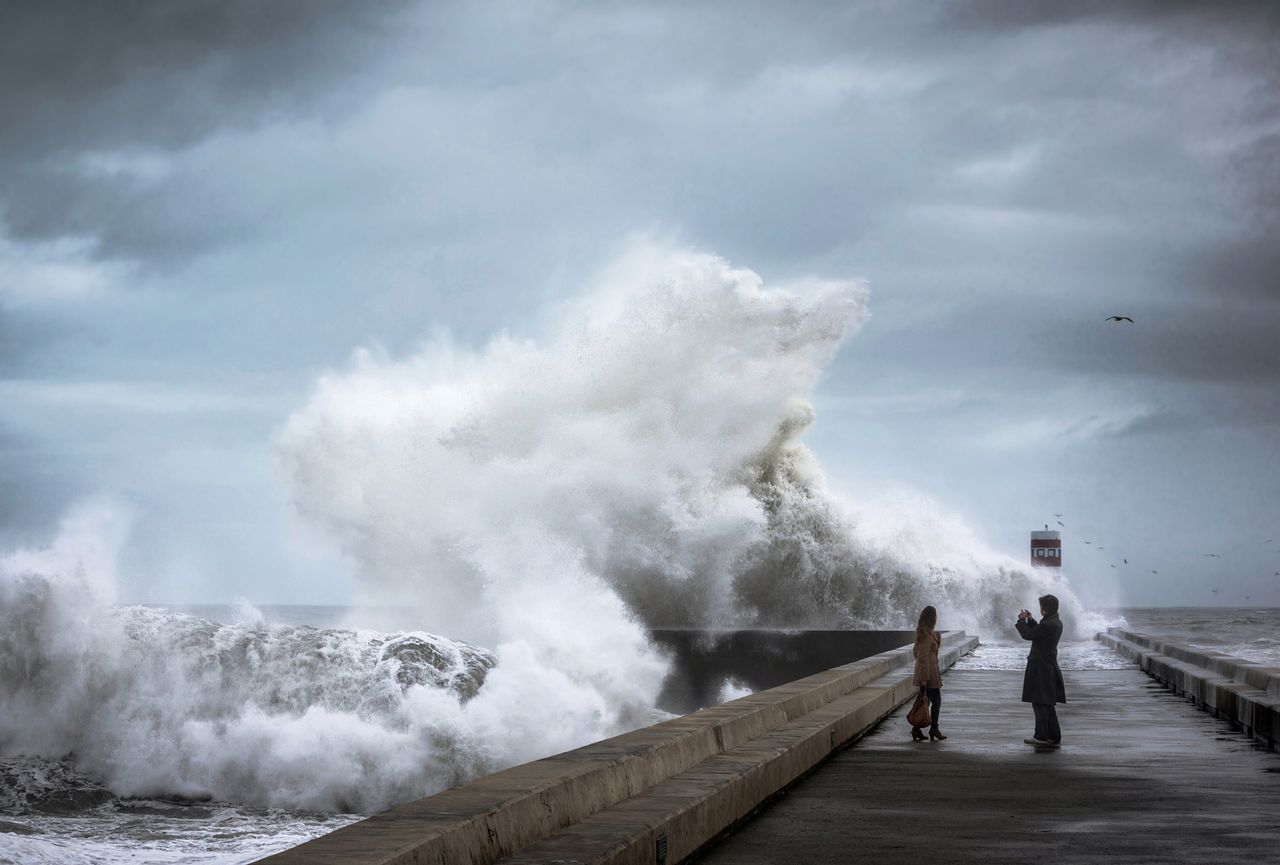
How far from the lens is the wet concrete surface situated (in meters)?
6.73

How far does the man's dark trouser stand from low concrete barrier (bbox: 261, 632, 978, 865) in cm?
211

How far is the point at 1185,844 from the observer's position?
6883mm

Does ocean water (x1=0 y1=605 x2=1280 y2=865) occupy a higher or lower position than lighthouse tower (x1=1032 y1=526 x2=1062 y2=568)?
lower

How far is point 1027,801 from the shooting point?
27.8 ft

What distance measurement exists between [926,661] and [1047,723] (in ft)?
3.74

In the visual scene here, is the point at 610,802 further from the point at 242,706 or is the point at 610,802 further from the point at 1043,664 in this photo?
the point at 242,706

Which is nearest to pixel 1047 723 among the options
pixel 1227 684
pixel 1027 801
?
pixel 1027 801

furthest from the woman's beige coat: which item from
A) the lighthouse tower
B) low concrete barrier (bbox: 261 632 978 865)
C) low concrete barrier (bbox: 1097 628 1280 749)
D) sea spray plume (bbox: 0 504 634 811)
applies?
the lighthouse tower

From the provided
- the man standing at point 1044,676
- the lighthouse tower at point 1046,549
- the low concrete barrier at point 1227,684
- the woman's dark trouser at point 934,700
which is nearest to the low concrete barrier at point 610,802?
the woman's dark trouser at point 934,700

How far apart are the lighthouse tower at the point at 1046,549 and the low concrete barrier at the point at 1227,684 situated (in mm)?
25631

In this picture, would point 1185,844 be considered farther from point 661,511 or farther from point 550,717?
point 661,511

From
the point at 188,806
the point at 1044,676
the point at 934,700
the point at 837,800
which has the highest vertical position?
the point at 1044,676

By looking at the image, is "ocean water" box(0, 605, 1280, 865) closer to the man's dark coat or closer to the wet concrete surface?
the wet concrete surface

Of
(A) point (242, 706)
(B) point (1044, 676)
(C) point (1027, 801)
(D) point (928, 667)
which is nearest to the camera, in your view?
(C) point (1027, 801)
